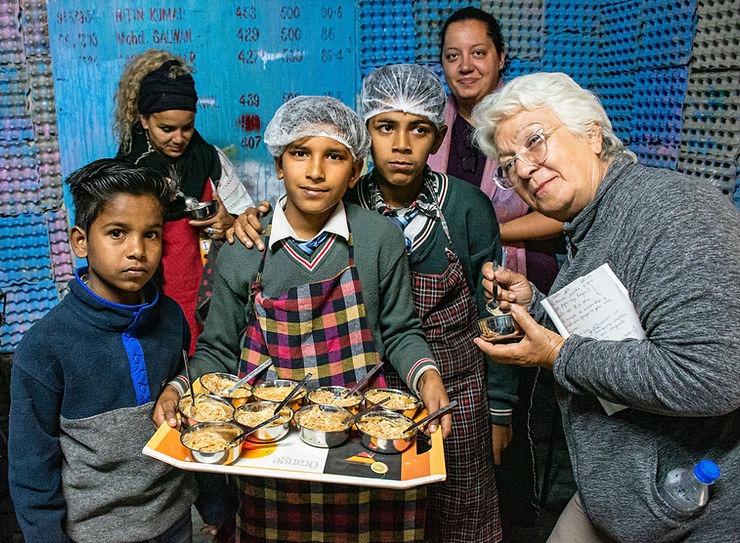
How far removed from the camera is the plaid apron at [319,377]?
199cm

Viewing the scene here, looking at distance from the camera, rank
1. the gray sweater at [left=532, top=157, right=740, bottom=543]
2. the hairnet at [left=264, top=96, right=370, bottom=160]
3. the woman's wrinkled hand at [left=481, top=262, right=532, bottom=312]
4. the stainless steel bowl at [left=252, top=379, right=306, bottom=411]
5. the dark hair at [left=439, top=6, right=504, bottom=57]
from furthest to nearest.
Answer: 1. the dark hair at [left=439, top=6, right=504, bottom=57]
2. the woman's wrinkled hand at [left=481, top=262, right=532, bottom=312]
3. the hairnet at [left=264, top=96, right=370, bottom=160]
4. the stainless steel bowl at [left=252, top=379, right=306, bottom=411]
5. the gray sweater at [left=532, top=157, right=740, bottom=543]

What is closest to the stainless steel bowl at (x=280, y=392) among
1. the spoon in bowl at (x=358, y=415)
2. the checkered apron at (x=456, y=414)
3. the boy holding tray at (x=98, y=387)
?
the spoon in bowl at (x=358, y=415)

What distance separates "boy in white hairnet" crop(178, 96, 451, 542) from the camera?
2023 mm

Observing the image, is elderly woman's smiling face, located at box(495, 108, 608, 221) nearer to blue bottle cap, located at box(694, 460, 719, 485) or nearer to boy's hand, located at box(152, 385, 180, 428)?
blue bottle cap, located at box(694, 460, 719, 485)

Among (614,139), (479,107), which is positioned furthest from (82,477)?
(614,139)

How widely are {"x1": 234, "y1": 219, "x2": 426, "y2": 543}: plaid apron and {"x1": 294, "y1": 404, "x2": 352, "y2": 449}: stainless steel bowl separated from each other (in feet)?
0.81

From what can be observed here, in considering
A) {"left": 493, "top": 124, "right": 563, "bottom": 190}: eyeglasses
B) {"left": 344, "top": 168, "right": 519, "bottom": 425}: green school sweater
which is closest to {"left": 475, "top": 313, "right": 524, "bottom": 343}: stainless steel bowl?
{"left": 344, "top": 168, "right": 519, "bottom": 425}: green school sweater

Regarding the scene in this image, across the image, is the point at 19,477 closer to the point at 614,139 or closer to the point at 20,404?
the point at 20,404

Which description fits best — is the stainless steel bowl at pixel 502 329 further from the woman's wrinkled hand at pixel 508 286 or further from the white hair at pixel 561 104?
the white hair at pixel 561 104

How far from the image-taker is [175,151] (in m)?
3.10

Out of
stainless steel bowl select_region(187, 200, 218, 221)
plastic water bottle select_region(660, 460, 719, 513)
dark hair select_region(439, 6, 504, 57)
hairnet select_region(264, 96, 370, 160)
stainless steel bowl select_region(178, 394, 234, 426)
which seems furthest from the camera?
dark hair select_region(439, 6, 504, 57)

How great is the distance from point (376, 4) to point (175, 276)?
2.45 m

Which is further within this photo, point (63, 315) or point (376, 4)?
point (376, 4)

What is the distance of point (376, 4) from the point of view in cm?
402
